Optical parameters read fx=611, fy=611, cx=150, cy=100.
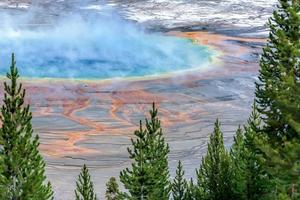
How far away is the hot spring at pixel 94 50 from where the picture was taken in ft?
188

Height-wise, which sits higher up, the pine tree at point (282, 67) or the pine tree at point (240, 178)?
the pine tree at point (282, 67)

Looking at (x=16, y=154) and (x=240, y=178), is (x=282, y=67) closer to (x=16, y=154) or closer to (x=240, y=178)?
(x=240, y=178)

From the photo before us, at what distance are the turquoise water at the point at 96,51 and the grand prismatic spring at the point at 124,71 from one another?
12 centimetres

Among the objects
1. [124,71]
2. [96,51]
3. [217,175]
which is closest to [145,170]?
[217,175]

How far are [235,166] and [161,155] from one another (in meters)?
5.04

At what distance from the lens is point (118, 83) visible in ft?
173

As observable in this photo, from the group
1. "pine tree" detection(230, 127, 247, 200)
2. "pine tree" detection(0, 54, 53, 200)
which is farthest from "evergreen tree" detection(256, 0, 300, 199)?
"pine tree" detection(0, 54, 53, 200)

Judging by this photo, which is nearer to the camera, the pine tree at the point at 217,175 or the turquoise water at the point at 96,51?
the pine tree at the point at 217,175

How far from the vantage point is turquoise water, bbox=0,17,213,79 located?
2248 inches

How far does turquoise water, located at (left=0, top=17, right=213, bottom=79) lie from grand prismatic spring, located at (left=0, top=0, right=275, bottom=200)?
0.12 meters

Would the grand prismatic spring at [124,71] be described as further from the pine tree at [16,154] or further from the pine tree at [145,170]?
the pine tree at [16,154]

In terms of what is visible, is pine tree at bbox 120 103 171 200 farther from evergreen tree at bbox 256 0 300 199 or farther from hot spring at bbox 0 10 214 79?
hot spring at bbox 0 10 214 79

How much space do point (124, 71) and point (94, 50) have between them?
10.0 meters

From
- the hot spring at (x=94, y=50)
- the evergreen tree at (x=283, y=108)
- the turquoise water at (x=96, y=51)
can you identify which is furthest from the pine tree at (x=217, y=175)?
the turquoise water at (x=96, y=51)
